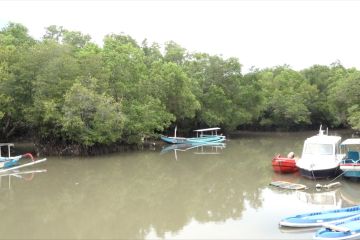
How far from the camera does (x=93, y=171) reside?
860 inches

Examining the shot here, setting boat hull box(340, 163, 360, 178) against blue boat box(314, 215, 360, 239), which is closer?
blue boat box(314, 215, 360, 239)

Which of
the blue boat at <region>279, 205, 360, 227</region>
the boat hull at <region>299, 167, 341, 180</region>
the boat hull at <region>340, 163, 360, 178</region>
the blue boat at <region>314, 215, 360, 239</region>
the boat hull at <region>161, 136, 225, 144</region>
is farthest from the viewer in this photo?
the boat hull at <region>161, 136, 225, 144</region>

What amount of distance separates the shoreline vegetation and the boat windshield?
11.7 m

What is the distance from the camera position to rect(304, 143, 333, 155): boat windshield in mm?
19141

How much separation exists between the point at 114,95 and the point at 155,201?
15576 millimetres

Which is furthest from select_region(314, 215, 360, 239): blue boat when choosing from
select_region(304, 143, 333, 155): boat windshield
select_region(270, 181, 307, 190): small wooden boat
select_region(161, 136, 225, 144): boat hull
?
select_region(161, 136, 225, 144): boat hull

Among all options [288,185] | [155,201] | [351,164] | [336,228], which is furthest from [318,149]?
[336,228]

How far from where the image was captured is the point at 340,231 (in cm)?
1027

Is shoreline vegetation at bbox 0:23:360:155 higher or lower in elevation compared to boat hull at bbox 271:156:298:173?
higher

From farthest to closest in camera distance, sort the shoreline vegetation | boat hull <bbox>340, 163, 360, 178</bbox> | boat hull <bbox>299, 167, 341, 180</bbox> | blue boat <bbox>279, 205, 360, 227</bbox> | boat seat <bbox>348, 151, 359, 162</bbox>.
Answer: the shoreline vegetation
boat seat <bbox>348, 151, 359, 162</bbox>
boat hull <bbox>299, 167, 341, 180</bbox>
boat hull <bbox>340, 163, 360, 178</bbox>
blue boat <bbox>279, 205, 360, 227</bbox>

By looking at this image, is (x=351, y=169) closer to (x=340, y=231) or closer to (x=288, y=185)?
(x=288, y=185)

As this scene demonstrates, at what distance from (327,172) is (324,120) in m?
35.1

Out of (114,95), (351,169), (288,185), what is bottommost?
(288,185)

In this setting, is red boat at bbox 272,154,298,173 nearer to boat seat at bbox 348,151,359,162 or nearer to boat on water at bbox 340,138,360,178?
boat on water at bbox 340,138,360,178
